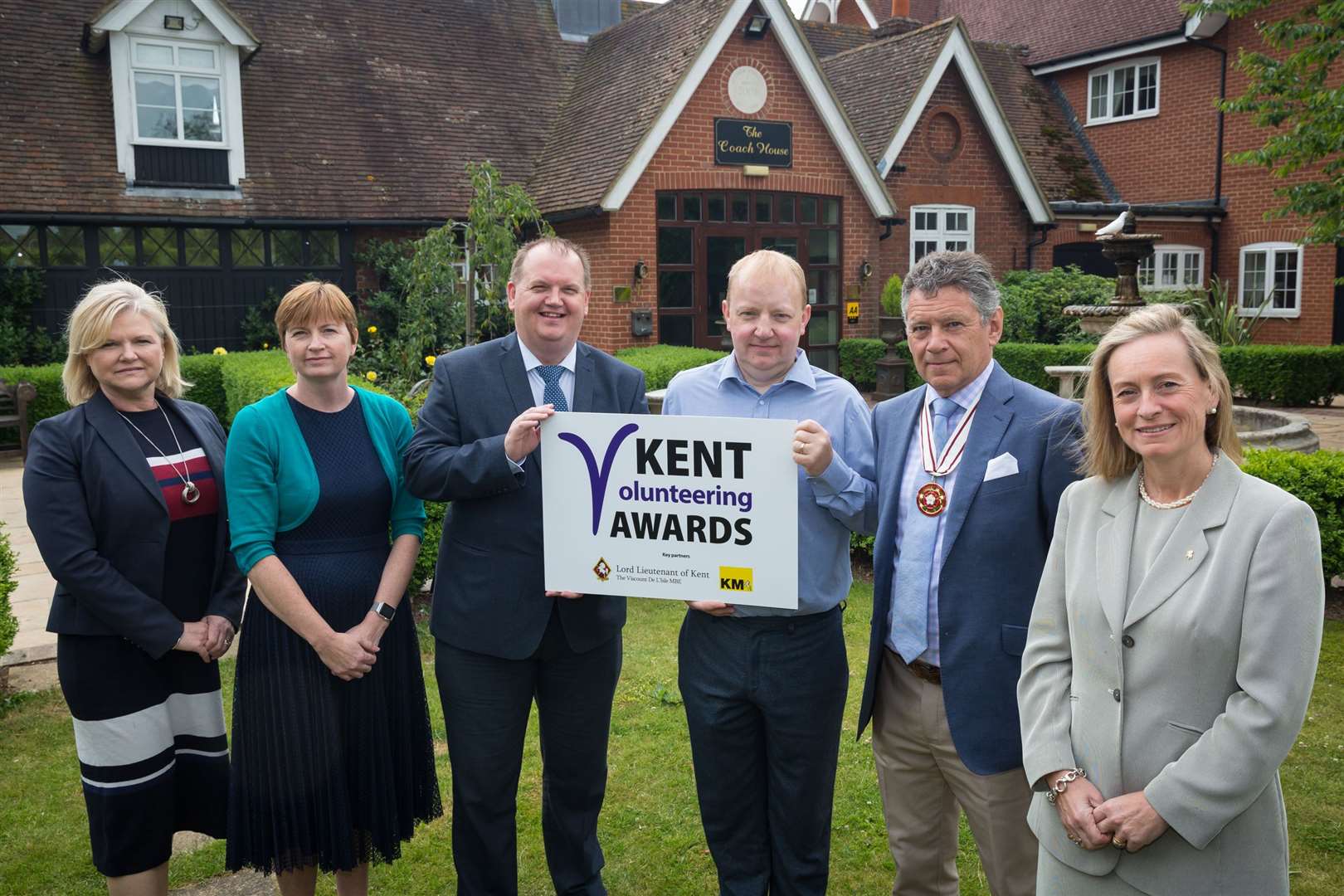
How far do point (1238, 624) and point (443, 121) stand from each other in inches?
728

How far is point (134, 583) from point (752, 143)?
1494 centimetres

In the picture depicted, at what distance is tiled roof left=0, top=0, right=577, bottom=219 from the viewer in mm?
15555

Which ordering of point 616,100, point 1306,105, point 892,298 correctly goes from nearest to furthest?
point 1306,105, point 892,298, point 616,100

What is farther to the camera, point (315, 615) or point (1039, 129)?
point (1039, 129)

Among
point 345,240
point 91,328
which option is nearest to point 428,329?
point 345,240

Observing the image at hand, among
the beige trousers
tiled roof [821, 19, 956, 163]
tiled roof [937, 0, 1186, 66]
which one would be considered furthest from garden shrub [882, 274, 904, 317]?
the beige trousers

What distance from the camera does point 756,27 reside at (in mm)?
16328

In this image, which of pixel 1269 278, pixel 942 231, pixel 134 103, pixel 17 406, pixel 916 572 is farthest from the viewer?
pixel 1269 278

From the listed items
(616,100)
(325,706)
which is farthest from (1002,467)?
(616,100)

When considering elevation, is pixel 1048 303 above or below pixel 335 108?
below

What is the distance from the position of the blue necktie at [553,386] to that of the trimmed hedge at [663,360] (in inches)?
320

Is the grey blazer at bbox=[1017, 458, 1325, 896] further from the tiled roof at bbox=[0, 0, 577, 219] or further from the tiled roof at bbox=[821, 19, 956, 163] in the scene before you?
the tiled roof at bbox=[821, 19, 956, 163]

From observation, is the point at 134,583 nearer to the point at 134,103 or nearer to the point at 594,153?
the point at 594,153

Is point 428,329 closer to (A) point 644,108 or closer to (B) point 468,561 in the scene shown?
(A) point 644,108
